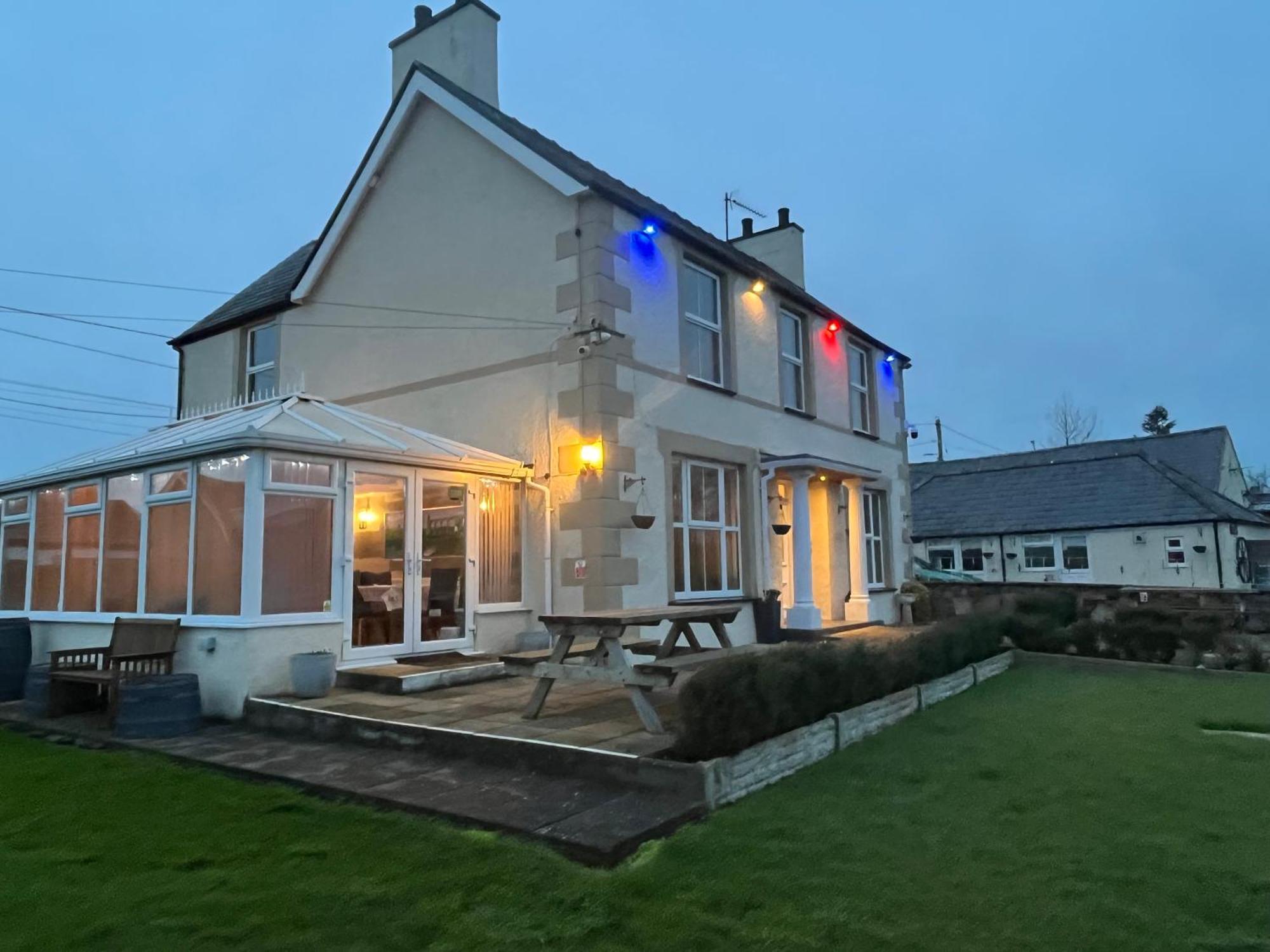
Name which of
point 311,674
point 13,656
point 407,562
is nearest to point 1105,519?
point 407,562

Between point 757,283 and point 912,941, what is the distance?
10564 mm

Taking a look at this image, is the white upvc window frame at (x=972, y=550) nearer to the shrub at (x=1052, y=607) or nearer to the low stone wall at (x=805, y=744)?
the shrub at (x=1052, y=607)

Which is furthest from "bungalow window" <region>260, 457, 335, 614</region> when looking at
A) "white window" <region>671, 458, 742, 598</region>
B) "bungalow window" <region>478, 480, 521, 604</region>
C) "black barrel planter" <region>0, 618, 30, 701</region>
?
"white window" <region>671, 458, 742, 598</region>

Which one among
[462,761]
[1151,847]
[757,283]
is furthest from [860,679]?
[757,283]

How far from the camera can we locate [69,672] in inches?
300

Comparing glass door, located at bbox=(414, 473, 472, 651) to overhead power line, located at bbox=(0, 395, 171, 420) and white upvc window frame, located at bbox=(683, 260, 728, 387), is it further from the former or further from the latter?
overhead power line, located at bbox=(0, 395, 171, 420)

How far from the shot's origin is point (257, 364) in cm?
1430

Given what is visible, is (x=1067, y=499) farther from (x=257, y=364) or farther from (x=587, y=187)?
(x=257, y=364)

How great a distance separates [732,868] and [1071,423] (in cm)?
4997

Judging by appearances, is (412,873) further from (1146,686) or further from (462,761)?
(1146,686)

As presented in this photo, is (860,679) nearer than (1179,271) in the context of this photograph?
Yes

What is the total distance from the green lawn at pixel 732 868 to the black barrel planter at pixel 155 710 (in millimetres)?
923

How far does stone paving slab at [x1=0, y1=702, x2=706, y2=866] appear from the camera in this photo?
4199mm

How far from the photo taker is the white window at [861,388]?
1598 cm
